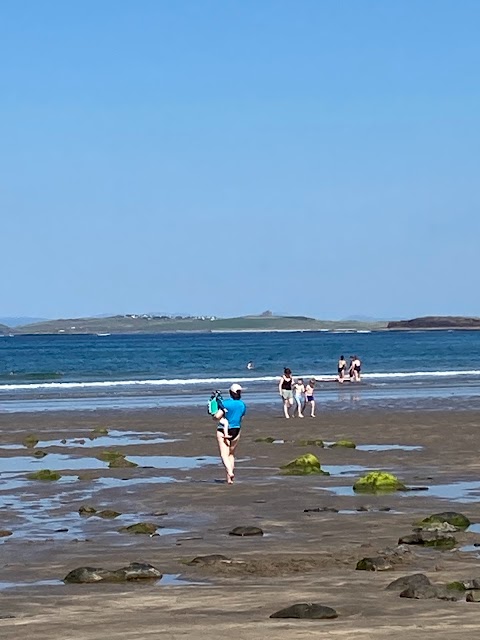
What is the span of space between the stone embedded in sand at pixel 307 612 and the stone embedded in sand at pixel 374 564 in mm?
2621

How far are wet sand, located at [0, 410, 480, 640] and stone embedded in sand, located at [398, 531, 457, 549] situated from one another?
0.17m

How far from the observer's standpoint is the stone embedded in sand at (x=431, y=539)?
1466cm

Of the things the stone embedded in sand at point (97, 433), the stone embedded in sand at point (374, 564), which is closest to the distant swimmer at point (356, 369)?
the stone embedded in sand at point (97, 433)

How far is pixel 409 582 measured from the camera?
1152 centimetres

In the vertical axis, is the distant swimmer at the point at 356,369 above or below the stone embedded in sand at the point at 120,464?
above

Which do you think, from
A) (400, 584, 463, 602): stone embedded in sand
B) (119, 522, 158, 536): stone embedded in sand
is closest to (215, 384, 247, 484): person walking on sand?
(119, 522, 158, 536): stone embedded in sand

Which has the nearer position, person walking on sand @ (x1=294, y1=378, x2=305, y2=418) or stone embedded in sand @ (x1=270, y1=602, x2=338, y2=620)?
stone embedded in sand @ (x1=270, y1=602, x2=338, y2=620)

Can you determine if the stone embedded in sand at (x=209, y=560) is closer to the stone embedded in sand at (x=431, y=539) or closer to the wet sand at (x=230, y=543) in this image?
the wet sand at (x=230, y=543)

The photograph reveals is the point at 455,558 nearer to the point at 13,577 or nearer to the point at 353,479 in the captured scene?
the point at 13,577

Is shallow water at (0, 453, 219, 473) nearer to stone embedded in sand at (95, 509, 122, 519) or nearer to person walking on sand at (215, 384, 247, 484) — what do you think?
person walking on sand at (215, 384, 247, 484)

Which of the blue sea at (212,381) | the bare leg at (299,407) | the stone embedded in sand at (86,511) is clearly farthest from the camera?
the blue sea at (212,381)

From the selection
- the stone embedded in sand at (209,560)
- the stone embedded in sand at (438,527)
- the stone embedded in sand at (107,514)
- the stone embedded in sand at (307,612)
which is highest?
the stone embedded in sand at (307,612)

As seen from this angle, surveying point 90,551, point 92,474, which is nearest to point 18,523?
point 90,551

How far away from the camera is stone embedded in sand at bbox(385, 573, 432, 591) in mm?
11367
